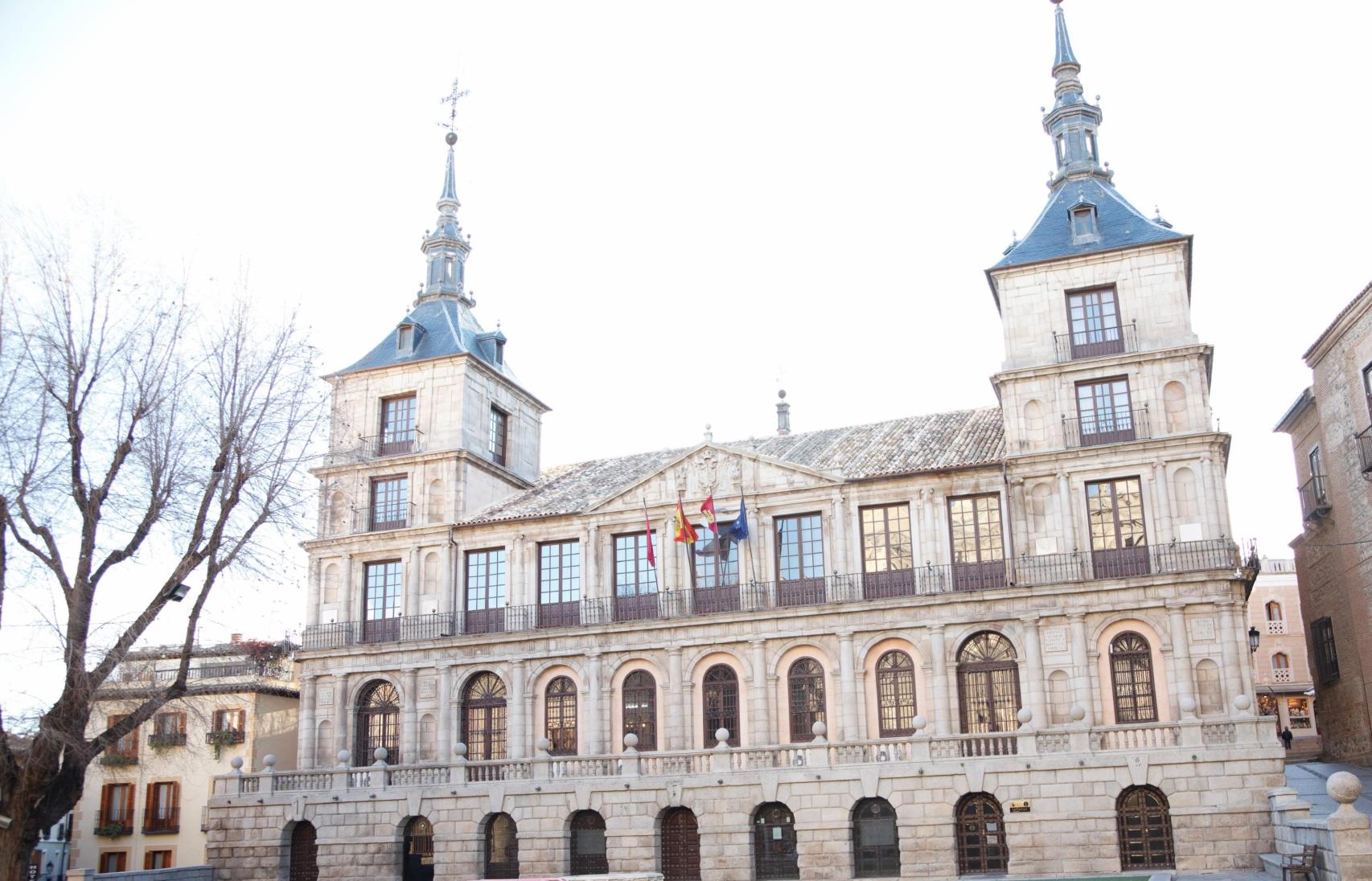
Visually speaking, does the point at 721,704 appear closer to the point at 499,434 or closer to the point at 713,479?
the point at 713,479

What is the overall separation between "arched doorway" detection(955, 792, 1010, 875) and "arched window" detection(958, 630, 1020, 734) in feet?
6.80

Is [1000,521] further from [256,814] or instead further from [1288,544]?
[256,814]

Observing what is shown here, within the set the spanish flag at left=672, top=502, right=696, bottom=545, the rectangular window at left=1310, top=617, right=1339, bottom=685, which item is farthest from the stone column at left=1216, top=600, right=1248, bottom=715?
the spanish flag at left=672, top=502, right=696, bottom=545

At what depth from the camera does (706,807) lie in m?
32.3

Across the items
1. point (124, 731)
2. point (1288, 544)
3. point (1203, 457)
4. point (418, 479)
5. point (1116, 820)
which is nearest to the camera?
point (124, 731)

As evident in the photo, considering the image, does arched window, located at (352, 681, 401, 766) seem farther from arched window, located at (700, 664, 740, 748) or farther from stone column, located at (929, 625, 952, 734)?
stone column, located at (929, 625, 952, 734)

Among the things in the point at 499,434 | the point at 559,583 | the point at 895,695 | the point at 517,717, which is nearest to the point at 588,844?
the point at 517,717

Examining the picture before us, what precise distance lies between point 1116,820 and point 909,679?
20.3 feet

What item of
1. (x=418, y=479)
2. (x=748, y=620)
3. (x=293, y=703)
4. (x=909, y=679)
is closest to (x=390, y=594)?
(x=418, y=479)

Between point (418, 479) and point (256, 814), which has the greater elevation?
point (418, 479)

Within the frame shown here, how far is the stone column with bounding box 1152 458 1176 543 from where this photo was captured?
1249 inches

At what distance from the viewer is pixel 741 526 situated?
35094 mm

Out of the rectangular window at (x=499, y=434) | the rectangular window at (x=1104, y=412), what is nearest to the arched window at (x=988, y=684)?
the rectangular window at (x=1104, y=412)

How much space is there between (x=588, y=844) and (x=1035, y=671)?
1244cm
